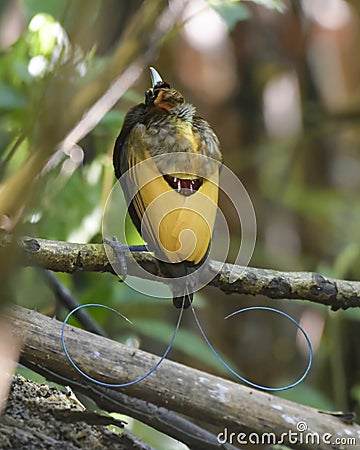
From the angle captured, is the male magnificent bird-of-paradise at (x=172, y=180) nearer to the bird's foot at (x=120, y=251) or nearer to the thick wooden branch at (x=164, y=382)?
the bird's foot at (x=120, y=251)

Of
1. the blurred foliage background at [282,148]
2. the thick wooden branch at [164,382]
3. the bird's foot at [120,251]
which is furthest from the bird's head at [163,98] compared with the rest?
the blurred foliage background at [282,148]

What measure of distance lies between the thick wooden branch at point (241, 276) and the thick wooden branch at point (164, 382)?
0.29 ft

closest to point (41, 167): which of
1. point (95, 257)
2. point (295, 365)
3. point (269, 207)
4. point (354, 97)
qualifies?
point (95, 257)

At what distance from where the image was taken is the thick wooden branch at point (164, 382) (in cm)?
108

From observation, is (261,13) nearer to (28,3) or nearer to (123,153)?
(28,3)

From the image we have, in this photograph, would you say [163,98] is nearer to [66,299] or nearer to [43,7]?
[66,299]

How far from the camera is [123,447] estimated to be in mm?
1062

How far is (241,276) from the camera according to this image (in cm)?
122

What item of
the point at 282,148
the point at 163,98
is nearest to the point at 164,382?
the point at 163,98

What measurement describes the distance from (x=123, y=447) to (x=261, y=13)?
2.72 meters

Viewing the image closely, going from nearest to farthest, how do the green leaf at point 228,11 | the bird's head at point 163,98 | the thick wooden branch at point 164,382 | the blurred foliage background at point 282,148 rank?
the thick wooden branch at point 164,382
the bird's head at point 163,98
the green leaf at point 228,11
the blurred foliage background at point 282,148

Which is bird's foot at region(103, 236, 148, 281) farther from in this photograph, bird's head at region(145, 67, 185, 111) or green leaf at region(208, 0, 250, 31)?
green leaf at region(208, 0, 250, 31)

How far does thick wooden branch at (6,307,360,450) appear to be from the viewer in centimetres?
108

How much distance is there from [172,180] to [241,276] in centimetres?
19
